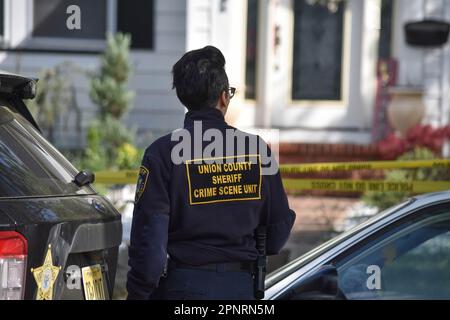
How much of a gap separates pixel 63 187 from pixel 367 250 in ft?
4.79

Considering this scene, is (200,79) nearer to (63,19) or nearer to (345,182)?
(345,182)

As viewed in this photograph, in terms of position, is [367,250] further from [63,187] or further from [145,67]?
[145,67]

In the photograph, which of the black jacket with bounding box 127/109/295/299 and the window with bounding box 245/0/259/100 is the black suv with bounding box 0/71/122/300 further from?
the window with bounding box 245/0/259/100

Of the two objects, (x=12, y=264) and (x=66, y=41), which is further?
(x=66, y=41)

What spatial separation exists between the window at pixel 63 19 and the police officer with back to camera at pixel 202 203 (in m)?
7.55

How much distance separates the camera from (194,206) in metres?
3.63

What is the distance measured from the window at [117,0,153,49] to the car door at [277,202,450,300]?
7140 mm

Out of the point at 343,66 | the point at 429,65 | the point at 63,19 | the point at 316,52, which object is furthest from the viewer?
the point at 316,52

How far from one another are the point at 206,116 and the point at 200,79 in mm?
152

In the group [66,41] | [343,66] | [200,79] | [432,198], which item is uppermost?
[66,41]

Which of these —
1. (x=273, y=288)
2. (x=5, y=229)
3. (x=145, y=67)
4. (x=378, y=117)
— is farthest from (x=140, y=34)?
(x=5, y=229)

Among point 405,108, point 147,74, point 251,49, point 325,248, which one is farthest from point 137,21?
point 325,248

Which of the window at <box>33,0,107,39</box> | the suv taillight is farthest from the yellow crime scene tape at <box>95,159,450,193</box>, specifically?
the window at <box>33,0,107,39</box>

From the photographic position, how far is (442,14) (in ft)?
34.8
